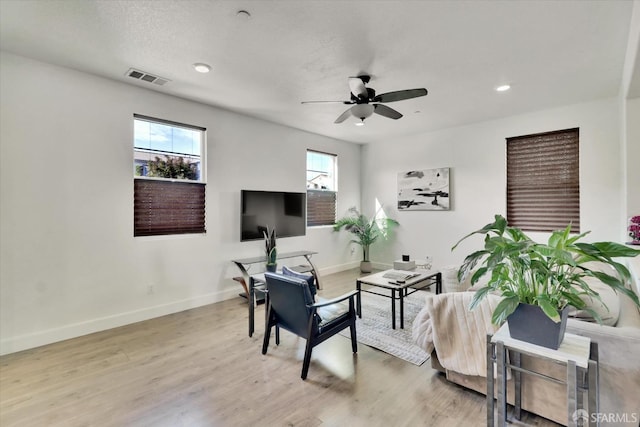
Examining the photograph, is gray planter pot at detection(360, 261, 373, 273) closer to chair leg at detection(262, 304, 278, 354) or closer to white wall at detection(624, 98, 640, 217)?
chair leg at detection(262, 304, 278, 354)

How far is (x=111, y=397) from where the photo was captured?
7.05 feet

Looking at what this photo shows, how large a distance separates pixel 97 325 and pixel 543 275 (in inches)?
162

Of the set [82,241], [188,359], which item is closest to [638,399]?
Answer: [188,359]

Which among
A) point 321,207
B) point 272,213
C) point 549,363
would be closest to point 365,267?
point 321,207

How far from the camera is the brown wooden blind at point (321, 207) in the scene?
581cm

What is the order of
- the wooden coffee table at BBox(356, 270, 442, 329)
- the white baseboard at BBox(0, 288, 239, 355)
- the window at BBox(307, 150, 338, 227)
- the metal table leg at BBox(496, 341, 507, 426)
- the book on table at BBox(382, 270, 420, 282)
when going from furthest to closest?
the window at BBox(307, 150, 338, 227)
the book on table at BBox(382, 270, 420, 282)
the wooden coffee table at BBox(356, 270, 442, 329)
the white baseboard at BBox(0, 288, 239, 355)
the metal table leg at BBox(496, 341, 507, 426)

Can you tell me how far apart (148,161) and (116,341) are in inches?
82.0

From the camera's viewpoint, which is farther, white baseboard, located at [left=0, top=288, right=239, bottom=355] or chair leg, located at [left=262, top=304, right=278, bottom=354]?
white baseboard, located at [left=0, top=288, right=239, bottom=355]

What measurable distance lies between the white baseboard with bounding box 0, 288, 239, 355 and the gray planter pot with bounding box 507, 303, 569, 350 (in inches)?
147

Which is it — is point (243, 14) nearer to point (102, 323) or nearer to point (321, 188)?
A: point (102, 323)

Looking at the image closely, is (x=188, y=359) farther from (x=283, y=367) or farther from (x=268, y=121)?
(x=268, y=121)

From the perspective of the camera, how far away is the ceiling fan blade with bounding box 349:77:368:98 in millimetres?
2971

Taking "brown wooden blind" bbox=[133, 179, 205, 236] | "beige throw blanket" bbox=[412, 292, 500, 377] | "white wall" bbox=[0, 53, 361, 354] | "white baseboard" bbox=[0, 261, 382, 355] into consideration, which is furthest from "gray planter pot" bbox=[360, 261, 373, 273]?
"beige throw blanket" bbox=[412, 292, 500, 377]

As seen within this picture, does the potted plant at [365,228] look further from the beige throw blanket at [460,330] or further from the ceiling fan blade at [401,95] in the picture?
the beige throw blanket at [460,330]
